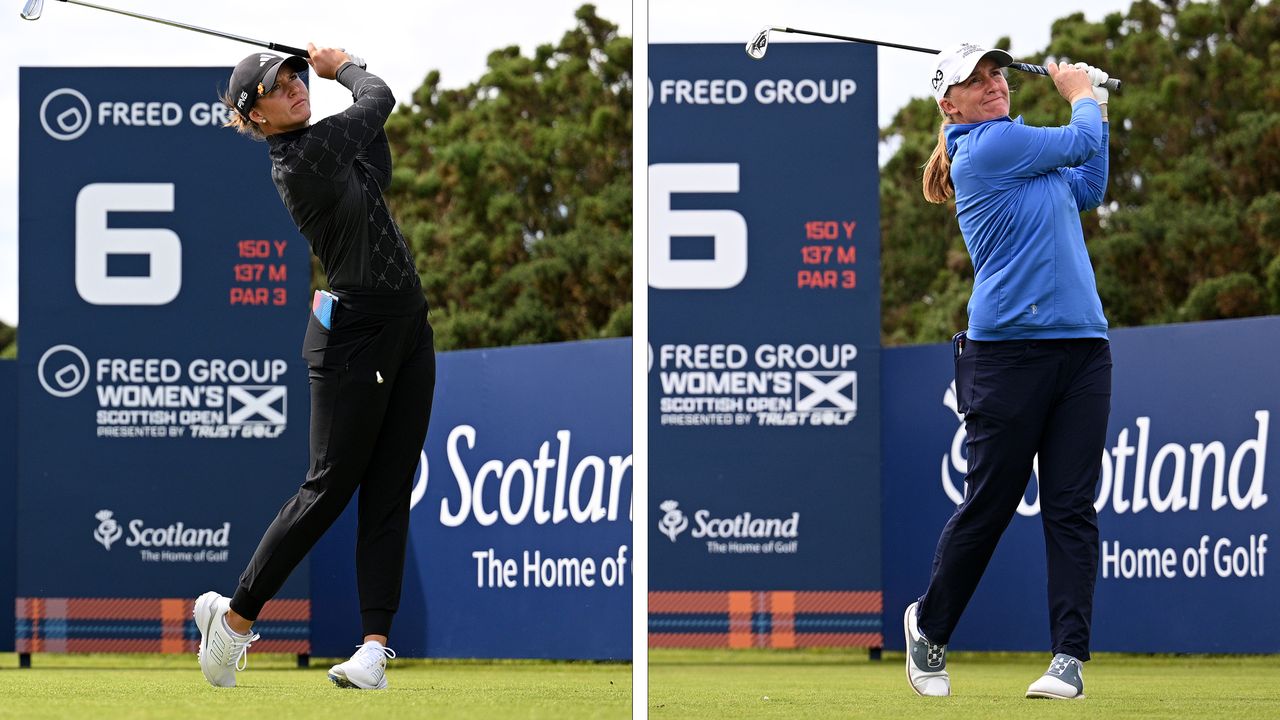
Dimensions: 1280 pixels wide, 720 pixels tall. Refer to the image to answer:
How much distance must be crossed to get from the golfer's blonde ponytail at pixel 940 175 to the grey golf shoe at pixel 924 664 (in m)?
0.97

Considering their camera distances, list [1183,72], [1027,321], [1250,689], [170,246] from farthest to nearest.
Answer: [1183,72], [170,246], [1250,689], [1027,321]

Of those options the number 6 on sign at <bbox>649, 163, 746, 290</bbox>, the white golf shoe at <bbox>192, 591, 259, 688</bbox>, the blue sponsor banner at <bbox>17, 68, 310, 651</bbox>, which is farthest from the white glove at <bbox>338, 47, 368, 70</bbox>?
the number 6 on sign at <bbox>649, 163, 746, 290</bbox>

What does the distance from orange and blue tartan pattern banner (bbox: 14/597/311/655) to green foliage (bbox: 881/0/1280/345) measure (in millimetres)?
7734

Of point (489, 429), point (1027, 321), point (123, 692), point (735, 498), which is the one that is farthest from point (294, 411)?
point (1027, 321)

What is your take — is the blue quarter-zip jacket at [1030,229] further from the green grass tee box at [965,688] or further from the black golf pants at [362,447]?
the black golf pants at [362,447]

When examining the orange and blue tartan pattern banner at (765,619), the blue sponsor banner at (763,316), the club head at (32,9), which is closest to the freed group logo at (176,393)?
the blue sponsor banner at (763,316)

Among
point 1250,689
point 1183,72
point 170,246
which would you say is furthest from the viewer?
point 1183,72

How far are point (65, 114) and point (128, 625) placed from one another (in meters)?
2.14

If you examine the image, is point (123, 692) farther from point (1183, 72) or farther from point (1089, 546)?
point (1183, 72)

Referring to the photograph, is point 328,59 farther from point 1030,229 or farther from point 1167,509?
point 1167,509

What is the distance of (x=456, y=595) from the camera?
257 inches

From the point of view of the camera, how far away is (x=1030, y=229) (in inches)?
130

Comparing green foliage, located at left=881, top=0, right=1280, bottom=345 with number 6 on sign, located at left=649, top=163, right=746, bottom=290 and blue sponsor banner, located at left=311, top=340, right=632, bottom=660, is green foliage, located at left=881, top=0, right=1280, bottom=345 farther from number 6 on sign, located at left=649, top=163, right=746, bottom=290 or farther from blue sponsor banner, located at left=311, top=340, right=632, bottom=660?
blue sponsor banner, located at left=311, top=340, right=632, bottom=660

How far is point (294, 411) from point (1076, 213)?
3.83m
